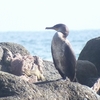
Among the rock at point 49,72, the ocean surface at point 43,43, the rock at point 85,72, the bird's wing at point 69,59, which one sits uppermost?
the bird's wing at point 69,59

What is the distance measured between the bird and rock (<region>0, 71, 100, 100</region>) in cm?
153

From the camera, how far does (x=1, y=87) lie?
25.5ft

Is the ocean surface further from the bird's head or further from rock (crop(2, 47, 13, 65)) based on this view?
the bird's head

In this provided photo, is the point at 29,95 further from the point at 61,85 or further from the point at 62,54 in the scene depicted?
the point at 62,54

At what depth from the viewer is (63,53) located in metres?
10.4

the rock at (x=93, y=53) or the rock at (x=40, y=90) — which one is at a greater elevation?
the rock at (x=40, y=90)

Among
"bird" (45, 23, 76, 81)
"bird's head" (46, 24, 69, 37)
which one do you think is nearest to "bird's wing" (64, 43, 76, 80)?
"bird" (45, 23, 76, 81)

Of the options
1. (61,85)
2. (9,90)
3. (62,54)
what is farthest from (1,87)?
(62,54)

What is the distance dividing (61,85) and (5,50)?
4.45m

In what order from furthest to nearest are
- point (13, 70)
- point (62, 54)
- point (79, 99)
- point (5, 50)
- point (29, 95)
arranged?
1. point (5, 50)
2. point (13, 70)
3. point (62, 54)
4. point (79, 99)
5. point (29, 95)

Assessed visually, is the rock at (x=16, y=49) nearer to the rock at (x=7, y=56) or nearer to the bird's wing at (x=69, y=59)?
the rock at (x=7, y=56)

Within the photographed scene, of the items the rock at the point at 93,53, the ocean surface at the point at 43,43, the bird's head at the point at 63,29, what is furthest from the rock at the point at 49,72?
the ocean surface at the point at 43,43

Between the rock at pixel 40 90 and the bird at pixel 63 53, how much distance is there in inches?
60.3

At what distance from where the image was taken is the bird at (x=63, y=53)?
1027 centimetres
